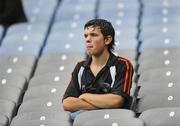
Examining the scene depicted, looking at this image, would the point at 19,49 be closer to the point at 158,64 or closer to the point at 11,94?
the point at 11,94

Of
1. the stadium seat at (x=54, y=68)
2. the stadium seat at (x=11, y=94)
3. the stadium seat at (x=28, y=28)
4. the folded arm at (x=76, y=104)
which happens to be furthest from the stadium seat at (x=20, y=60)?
the folded arm at (x=76, y=104)

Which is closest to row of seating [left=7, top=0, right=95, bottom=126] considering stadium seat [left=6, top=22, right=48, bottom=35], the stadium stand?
the stadium stand

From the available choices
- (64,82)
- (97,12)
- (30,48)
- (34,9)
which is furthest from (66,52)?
(34,9)

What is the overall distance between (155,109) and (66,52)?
1.60 m

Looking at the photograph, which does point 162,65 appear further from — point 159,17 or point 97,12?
point 97,12

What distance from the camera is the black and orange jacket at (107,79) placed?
10.4 ft

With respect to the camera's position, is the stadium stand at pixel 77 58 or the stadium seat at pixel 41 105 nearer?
the stadium stand at pixel 77 58

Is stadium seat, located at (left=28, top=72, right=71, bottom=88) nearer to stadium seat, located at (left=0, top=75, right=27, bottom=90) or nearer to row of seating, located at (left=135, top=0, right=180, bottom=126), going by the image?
stadium seat, located at (left=0, top=75, right=27, bottom=90)

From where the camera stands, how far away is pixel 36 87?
152 inches

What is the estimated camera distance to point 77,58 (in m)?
4.40

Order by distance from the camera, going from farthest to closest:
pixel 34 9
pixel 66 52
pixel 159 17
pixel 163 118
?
pixel 34 9
pixel 159 17
pixel 66 52
pixel 163 118

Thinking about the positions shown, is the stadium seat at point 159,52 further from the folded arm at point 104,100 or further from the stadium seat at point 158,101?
the folded arm at point 104,100

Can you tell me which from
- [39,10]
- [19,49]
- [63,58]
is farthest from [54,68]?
[39,10]

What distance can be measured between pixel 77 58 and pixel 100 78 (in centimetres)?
119
